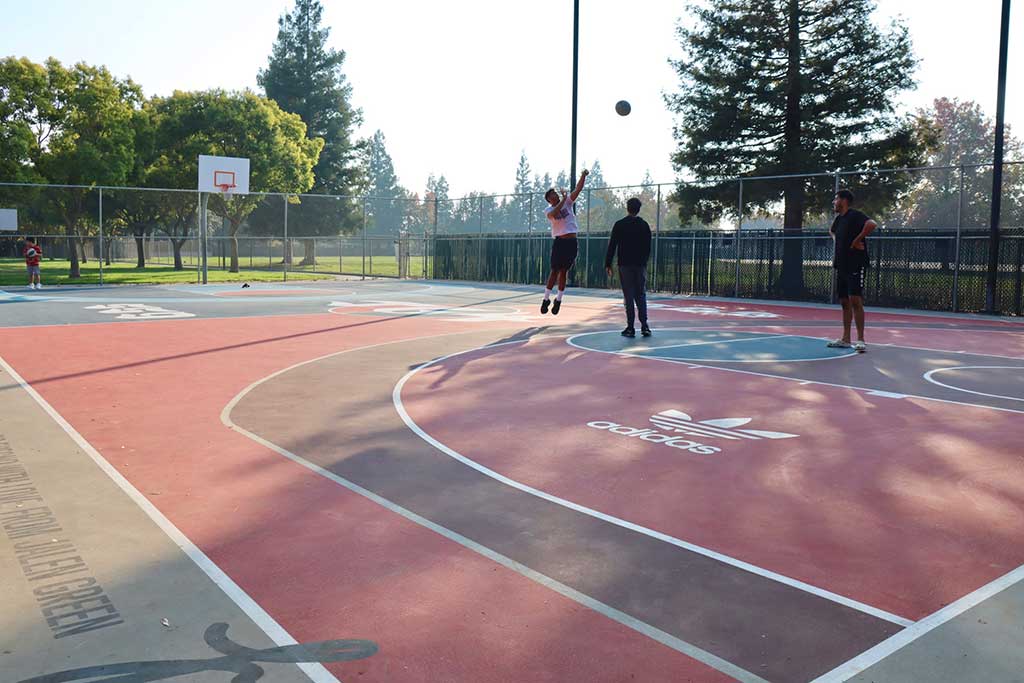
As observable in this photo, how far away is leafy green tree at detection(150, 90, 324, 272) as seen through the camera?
47.4 m

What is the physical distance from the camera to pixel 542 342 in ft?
43.8

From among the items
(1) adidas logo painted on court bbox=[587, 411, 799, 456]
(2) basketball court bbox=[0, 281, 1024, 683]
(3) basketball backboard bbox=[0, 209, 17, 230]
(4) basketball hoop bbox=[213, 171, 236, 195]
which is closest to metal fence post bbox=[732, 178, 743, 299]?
(2) basketball court bbox=[0, 281, 1024, 683]

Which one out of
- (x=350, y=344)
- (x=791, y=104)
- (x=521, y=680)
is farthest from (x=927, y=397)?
(x=791, y=104)

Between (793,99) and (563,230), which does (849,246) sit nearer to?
(563,230)

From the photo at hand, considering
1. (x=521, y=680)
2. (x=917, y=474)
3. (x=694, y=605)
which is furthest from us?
(x=917, y=474)

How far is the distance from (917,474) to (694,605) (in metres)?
2.97

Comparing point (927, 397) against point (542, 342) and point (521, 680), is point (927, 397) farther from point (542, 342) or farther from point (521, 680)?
point (521, 680)

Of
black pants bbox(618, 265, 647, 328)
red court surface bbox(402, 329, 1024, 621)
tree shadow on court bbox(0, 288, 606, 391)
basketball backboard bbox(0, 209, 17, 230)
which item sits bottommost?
red court surface bbox(402, 329, 1024, 621)

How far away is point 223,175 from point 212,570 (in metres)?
32.3

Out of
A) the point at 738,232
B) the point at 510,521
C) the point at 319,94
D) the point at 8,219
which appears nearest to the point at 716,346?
the point at 510,521

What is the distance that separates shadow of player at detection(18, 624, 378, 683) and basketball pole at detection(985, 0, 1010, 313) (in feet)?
60.7

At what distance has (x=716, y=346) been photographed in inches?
514

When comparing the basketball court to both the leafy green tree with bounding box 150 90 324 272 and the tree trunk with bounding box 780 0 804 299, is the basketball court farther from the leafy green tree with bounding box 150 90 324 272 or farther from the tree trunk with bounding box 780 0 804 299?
the leafy green tree with bounding box 150 90 324 272

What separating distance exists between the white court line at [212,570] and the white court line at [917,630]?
1849 mm
